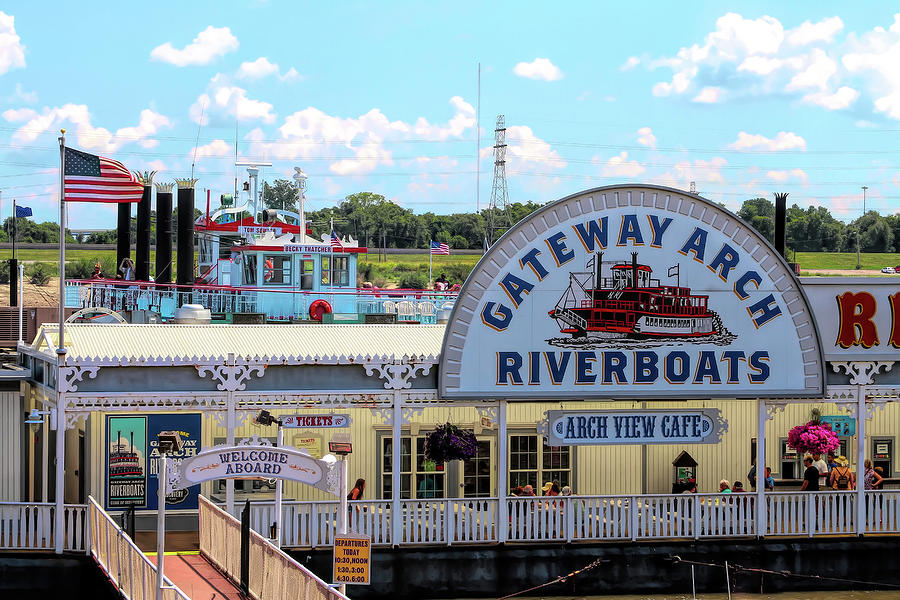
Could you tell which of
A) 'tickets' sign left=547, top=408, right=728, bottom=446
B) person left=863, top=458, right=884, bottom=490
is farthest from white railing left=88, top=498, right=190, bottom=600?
person left=863, top=458, right=884, bottom=490

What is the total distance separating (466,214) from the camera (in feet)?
464

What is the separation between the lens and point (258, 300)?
35031 millimetres

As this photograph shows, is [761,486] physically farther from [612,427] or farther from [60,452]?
[60,452]

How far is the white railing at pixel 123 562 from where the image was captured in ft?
54.8

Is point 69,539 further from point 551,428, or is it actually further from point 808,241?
point 808,241

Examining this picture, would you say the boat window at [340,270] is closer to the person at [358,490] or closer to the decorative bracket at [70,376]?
the person at [358,490]

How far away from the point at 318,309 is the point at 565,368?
519 inches

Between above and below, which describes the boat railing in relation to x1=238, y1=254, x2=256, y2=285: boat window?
below

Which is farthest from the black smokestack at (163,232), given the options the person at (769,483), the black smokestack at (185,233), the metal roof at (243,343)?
the person at (769,483)

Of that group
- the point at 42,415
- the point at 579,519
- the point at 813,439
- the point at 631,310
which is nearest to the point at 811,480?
the point at 813,439

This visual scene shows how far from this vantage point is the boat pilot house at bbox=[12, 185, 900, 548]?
21812 mm

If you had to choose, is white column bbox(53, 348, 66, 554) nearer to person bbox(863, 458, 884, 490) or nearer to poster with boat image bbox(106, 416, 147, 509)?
poster with boat image bbox(106, 416, 147, 509)

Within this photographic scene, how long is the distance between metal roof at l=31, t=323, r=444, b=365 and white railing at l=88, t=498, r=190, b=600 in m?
2.76

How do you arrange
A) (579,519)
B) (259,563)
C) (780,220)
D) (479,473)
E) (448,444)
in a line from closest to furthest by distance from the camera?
(259,563)
(579,519)
(448,444)
(479,473)
(780,220)
